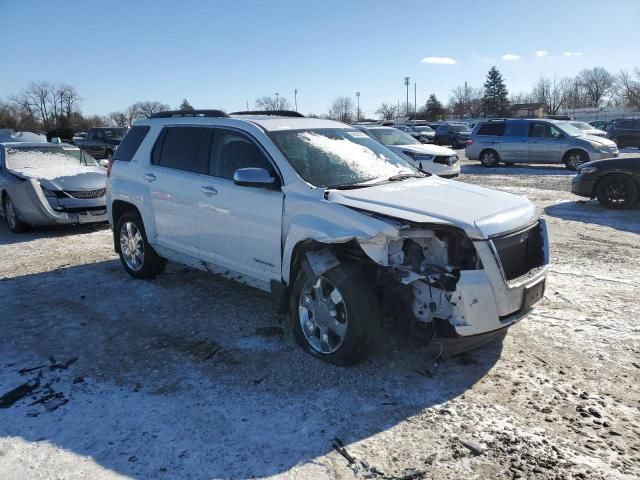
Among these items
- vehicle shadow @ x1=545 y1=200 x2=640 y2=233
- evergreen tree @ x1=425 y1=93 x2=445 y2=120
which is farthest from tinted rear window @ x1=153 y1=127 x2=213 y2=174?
evergreen tree @ x1=425 y1=93 x2=445 y2=120

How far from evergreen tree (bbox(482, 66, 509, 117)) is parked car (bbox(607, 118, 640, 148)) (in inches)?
2666

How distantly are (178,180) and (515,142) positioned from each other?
648 inches

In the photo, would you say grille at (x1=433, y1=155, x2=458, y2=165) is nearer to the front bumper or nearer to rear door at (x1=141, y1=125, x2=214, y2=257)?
the front bumper

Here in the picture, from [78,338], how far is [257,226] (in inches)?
74.2

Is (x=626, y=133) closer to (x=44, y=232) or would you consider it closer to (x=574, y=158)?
(x=574, y=158)

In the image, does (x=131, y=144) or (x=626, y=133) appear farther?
(x=626, y=133)

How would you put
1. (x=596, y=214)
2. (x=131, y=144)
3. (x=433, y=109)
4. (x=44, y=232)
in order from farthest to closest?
1. (x=433, y=109)
2. (x=596, y=214)
3. (x=44, y=232)
4. (x=131, y=144)

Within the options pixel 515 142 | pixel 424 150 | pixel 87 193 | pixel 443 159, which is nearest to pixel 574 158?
pixel 515 142

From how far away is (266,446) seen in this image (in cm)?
301

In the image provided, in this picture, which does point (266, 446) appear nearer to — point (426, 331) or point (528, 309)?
point (426, 331)

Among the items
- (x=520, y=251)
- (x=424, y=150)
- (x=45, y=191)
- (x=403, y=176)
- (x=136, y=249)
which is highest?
(x=424, y=150)

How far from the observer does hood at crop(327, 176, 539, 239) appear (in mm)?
3564

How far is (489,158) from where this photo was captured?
64.8 ft

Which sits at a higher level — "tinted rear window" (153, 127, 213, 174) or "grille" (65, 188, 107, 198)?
"tinted rear window" (153, 127, 213, 174)
